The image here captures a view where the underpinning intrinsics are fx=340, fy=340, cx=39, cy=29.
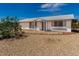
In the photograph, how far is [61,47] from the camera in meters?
7.23

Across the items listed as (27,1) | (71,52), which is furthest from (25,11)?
(71,52)

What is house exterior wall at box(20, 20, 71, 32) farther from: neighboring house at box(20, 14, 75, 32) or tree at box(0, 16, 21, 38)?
tree at box(0, 16, 21, 38)

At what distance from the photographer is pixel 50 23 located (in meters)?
7.31

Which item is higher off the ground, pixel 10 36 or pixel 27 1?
pixel 27 1

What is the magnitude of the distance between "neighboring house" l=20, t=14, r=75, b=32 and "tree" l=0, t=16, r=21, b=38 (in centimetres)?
13

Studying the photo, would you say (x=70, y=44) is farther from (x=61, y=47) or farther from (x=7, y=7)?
(x=7, y=7)

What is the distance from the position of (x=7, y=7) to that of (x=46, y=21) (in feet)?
2.91

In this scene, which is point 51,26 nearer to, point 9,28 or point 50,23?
point 50,23

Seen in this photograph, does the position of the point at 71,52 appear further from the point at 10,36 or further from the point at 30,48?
the point at 10,36

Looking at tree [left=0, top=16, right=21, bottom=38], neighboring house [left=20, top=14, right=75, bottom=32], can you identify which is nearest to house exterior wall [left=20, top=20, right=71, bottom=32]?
neighboring house [left=20, top=14, right=75, bottom=32]

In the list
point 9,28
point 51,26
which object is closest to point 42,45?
point 51,26

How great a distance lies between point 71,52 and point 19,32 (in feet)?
3.91

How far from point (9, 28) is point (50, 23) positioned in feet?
2.91

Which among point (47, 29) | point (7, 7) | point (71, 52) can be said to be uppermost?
point (7, 7)
